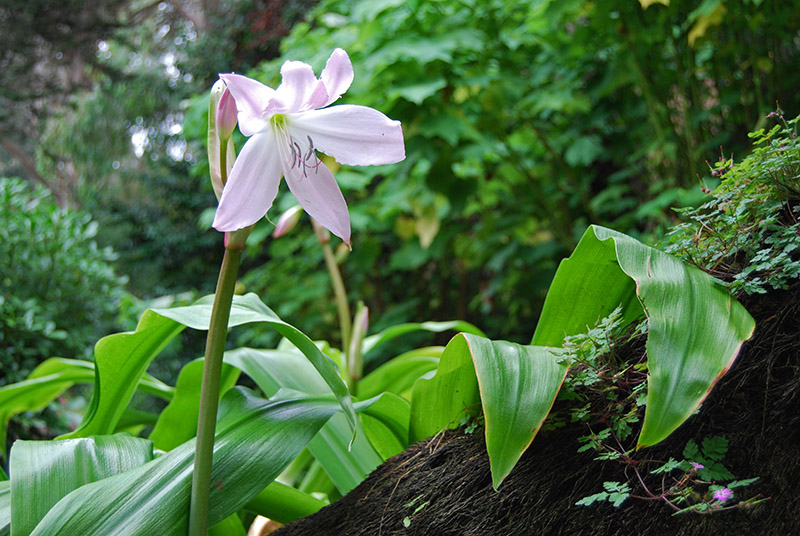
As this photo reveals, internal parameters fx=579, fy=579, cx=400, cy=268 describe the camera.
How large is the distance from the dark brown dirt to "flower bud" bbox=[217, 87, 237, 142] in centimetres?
47

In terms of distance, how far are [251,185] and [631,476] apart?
0.49 m

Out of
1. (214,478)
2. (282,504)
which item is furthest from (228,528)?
(214,478)

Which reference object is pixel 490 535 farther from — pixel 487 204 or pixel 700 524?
pixel 487 204

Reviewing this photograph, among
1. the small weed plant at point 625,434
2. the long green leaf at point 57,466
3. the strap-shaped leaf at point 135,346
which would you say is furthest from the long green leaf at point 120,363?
the small weed plant at point 625,434

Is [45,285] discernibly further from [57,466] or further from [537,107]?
[537,107]

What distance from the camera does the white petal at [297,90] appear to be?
22.0 inches

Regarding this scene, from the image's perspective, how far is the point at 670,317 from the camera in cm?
59

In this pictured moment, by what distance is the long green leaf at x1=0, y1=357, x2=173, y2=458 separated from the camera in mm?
1112

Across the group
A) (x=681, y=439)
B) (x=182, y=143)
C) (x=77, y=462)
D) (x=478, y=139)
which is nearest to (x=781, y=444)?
(x=681, y=439)

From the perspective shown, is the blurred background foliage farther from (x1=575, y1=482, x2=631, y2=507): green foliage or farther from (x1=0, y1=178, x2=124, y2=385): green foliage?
(x1=575, y1=482, x2=631, y2=507): green foliage

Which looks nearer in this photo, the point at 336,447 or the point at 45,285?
the point at 336,447

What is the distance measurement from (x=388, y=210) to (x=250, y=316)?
5.49ft

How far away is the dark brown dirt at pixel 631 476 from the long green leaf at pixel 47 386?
2.23 ft

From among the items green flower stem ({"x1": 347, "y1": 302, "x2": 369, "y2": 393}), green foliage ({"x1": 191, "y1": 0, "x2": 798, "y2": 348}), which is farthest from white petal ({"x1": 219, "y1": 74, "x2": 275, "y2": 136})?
green foliage ({"x1": 191, "y1": 0, "x2": 798, "y2": 348})
